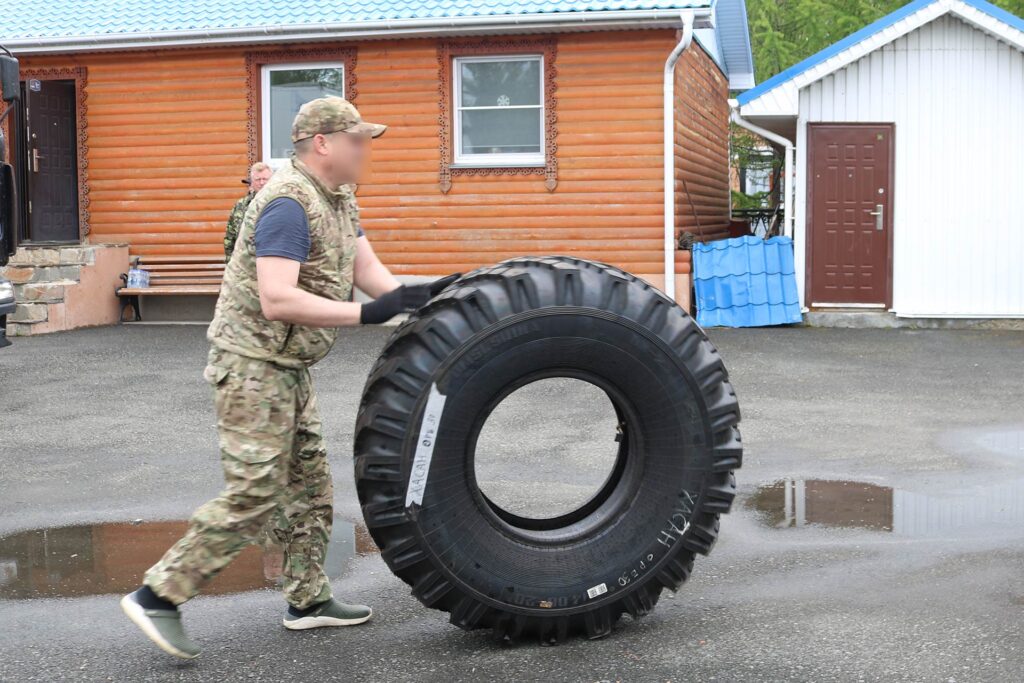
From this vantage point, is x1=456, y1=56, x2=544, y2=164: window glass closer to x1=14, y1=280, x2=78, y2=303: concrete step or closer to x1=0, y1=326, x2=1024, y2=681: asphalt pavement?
x1=14, y1=280, x2=78, y2=303: concrete step

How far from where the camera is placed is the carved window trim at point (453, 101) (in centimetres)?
1566

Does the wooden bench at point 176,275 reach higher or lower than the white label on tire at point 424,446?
higher

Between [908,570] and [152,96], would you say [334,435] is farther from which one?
[152,96]

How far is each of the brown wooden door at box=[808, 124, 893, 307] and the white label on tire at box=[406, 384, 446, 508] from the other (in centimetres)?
1233

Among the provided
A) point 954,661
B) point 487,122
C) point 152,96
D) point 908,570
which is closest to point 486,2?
point 487,122

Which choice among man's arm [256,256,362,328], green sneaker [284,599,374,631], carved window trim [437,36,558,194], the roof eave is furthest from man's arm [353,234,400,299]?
carved window trim [437,36,558,194]

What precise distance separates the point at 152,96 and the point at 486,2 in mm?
4540

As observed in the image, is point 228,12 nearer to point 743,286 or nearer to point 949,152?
point 743,286

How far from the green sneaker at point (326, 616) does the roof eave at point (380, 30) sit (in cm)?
1137

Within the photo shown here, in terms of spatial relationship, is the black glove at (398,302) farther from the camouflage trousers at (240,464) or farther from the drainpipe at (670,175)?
the drainpipe at (670,175)

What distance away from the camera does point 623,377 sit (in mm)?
4227

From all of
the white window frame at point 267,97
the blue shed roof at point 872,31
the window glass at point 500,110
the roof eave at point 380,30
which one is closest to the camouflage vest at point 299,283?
the roof eave at point 380,30

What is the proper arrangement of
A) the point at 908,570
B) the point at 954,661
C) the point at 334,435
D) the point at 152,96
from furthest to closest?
1. the point at 152,96
2. the point at 334,435
3. the point at 908,570
4. the point at 954,661

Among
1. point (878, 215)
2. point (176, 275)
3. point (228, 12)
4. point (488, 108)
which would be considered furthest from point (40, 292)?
point (878, 215)
